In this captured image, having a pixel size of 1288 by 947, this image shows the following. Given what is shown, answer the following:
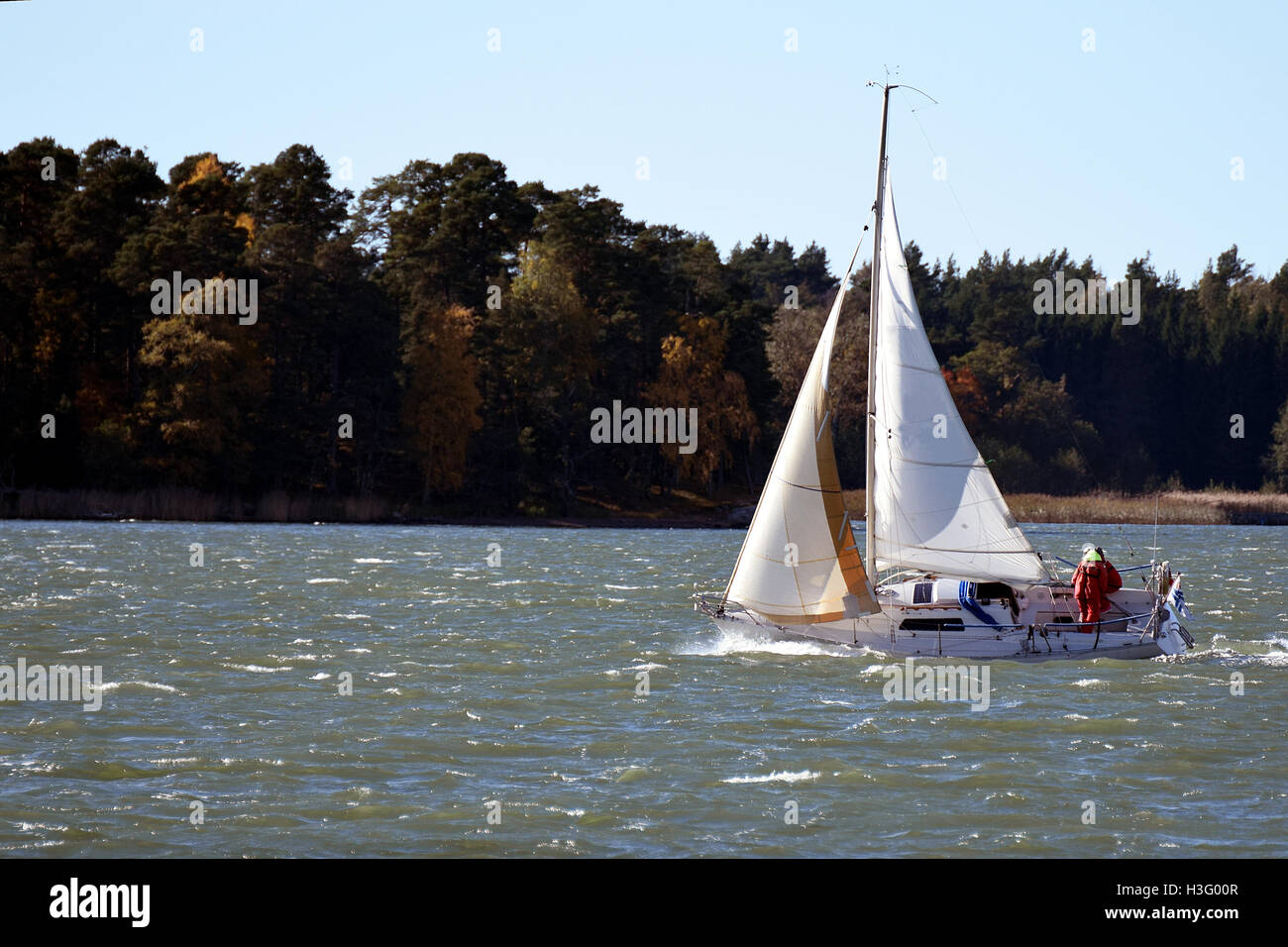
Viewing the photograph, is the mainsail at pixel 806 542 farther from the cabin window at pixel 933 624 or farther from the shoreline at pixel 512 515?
the shoreline at pixel 512 515

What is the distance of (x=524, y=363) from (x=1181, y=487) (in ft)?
254

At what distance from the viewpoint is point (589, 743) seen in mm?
19719

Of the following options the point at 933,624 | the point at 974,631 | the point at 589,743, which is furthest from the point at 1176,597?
the point at 589,743

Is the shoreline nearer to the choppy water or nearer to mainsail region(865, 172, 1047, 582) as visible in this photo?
mainsail region(865, 172, 1047, 582)

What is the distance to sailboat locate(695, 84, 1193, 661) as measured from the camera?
87.1 feet

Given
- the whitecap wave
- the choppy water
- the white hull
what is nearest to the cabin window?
the white hull

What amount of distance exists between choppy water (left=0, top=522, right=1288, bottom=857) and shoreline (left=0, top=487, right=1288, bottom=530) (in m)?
44.7

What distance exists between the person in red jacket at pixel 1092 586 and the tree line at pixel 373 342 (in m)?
64.2

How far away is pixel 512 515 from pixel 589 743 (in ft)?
246

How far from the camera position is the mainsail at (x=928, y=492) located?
2755cm

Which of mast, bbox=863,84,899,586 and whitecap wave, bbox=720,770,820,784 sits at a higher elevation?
mast, bbox=863,84,899,586

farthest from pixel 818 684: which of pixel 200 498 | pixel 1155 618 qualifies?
pixel 200 498
